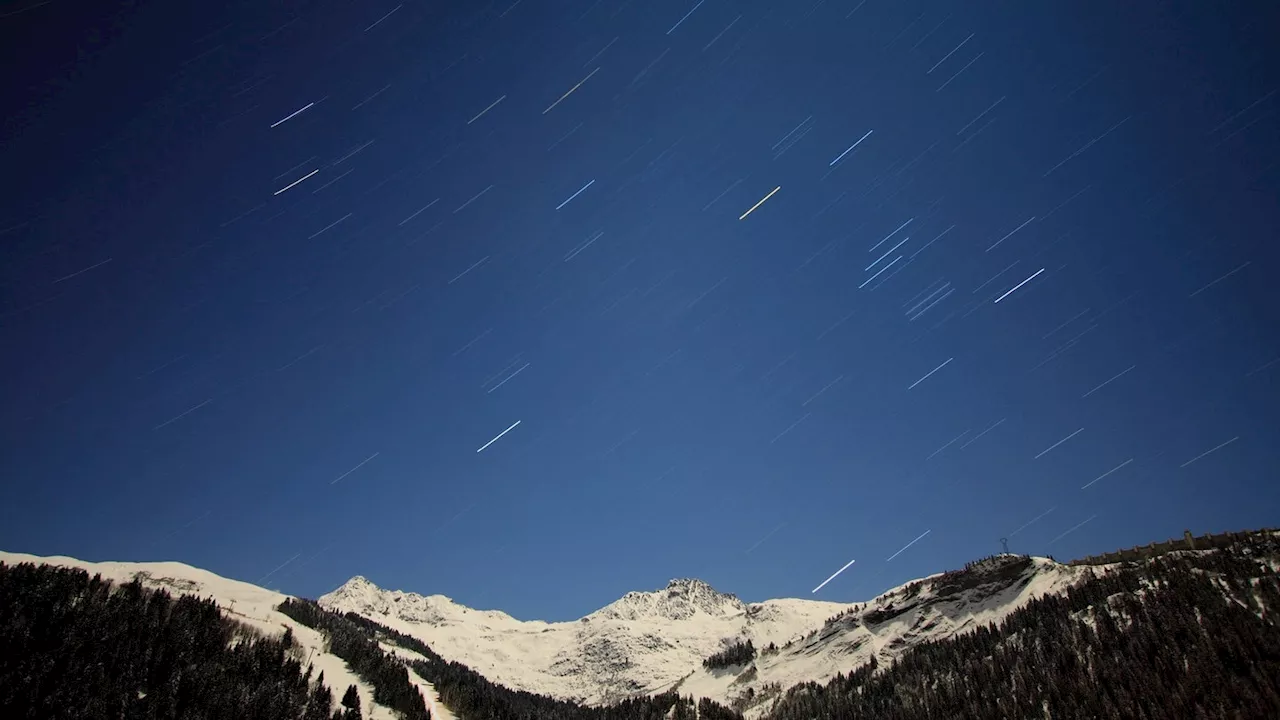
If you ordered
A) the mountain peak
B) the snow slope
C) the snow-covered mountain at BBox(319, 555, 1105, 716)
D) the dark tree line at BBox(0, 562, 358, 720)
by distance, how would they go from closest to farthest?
the dark tree line at BBox(0, 562, 358, 720) → the snow slope → the snow-covered mountain at BBox(319, 555, 1105, 716) → the mountain peak

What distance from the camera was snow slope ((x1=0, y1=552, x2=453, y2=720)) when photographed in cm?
2553

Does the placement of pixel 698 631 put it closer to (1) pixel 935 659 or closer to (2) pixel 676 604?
(2) pixel 676 604

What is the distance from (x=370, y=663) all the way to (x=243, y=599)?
45.3 feet

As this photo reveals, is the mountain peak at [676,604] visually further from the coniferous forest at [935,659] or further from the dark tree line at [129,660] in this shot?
the dark tree line at [129,660]

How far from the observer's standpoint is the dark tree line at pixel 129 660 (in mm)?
16172

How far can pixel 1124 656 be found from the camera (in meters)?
22.9

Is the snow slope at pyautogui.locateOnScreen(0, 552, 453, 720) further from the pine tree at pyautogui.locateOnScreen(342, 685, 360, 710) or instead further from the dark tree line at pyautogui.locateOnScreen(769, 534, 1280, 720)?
the dark tree line at pyautogui.locateOnScreen(769, 534, 1280, 720)

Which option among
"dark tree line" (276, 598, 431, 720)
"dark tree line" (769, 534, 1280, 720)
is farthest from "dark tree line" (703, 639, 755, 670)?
"dark tree line" (276, 598, 431, 720)

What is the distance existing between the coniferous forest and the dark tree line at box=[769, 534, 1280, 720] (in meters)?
0.07

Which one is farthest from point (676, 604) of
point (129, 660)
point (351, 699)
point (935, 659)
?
point (129, 660)

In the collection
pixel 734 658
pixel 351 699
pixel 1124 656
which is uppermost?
pixel 351 699

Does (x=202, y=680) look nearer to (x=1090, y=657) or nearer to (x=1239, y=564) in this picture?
(x=1090, y=657)

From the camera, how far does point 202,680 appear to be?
1898 cm

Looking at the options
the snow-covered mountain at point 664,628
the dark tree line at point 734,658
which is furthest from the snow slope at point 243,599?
the dark tree line at point 734,658
